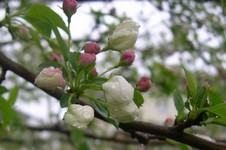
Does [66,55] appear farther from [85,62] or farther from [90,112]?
[90,112]

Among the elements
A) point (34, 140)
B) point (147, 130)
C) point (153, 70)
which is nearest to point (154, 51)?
point (153, 70)

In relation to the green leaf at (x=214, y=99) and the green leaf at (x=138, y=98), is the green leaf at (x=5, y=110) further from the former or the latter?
the green leaf at (x=214, y=99)

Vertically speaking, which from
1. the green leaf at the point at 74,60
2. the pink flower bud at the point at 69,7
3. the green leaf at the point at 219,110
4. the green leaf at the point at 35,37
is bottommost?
the green leaf at the point at 35,37

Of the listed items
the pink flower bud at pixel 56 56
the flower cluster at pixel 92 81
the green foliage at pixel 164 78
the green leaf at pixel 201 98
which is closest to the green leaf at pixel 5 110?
the pink flower bud at pixel 56 56

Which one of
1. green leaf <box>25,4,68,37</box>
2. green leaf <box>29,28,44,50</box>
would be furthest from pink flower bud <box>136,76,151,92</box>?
green leaf <box>29,28,44,50</box>

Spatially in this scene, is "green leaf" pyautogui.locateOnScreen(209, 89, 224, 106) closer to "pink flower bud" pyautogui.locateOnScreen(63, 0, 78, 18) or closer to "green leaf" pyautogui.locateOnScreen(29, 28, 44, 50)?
"pink flower bud" pyautogui.locateOnScreen(63, 0, 78, 18)
